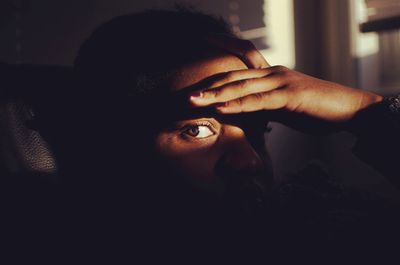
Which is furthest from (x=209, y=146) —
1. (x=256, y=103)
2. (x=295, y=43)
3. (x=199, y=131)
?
(x=295, y=43)

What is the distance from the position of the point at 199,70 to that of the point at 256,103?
0.16 metres

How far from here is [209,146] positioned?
0.91 m

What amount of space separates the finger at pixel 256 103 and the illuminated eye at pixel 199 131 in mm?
111

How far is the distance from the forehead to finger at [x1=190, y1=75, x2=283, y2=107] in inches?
3.2

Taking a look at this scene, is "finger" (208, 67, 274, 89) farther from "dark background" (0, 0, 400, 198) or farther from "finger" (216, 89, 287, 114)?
"dark background" (0, 0, 400, 198)

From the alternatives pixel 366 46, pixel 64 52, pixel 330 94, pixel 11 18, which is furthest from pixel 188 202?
pixel 366 46

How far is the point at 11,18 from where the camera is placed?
1521mm

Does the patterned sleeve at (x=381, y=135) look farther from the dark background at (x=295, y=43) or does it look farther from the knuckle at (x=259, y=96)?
the dark background at (x=295, y=43)

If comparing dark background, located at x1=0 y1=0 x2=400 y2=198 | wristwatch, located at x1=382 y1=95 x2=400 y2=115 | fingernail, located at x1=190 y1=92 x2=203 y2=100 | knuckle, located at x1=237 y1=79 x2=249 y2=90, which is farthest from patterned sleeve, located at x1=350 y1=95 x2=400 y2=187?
dark background, located at x1=0 y1=0 x2=400 y2=198

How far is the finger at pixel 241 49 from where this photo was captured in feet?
3.02

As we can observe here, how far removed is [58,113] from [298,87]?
23.2 inches

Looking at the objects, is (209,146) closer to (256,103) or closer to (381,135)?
(256,103)

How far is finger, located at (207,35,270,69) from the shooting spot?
3.02 ft

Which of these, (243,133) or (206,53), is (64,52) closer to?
(206,53)
